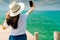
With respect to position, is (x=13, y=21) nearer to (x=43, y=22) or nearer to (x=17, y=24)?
(x=17, y=24)

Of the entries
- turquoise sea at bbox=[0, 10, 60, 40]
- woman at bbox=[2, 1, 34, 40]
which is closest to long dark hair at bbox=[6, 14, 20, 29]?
woman at bbox=[2, 1, 34, 40]

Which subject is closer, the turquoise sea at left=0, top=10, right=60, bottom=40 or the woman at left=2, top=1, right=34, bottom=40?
the woman at left=2, top=1, right=34, bottom=40

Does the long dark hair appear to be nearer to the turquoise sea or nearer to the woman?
the woman

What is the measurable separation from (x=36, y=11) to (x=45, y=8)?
377mm

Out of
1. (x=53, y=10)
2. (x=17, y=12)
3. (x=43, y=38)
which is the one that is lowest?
(x=43, y=38)

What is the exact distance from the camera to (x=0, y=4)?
24.2 ft

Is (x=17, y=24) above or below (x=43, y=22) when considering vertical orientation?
below

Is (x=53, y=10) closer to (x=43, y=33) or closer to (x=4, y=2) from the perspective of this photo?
(x=43, y=33)

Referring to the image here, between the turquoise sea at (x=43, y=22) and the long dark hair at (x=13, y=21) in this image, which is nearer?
the long dark hair at (x=13, y=21)

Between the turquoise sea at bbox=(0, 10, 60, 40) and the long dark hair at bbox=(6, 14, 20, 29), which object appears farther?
the turquoise sea at bbox=(0, 10, 60, 40)

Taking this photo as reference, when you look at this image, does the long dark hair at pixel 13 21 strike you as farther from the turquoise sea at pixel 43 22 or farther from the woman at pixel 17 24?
the turquoise sea at pixel 43 22

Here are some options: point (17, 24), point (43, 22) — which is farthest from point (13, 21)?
point (43, 22)

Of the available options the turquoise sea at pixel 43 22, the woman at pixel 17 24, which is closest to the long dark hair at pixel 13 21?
the woman at pixel 17 24

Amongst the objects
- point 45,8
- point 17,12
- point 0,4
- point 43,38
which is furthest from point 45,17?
Result: point 17,12
